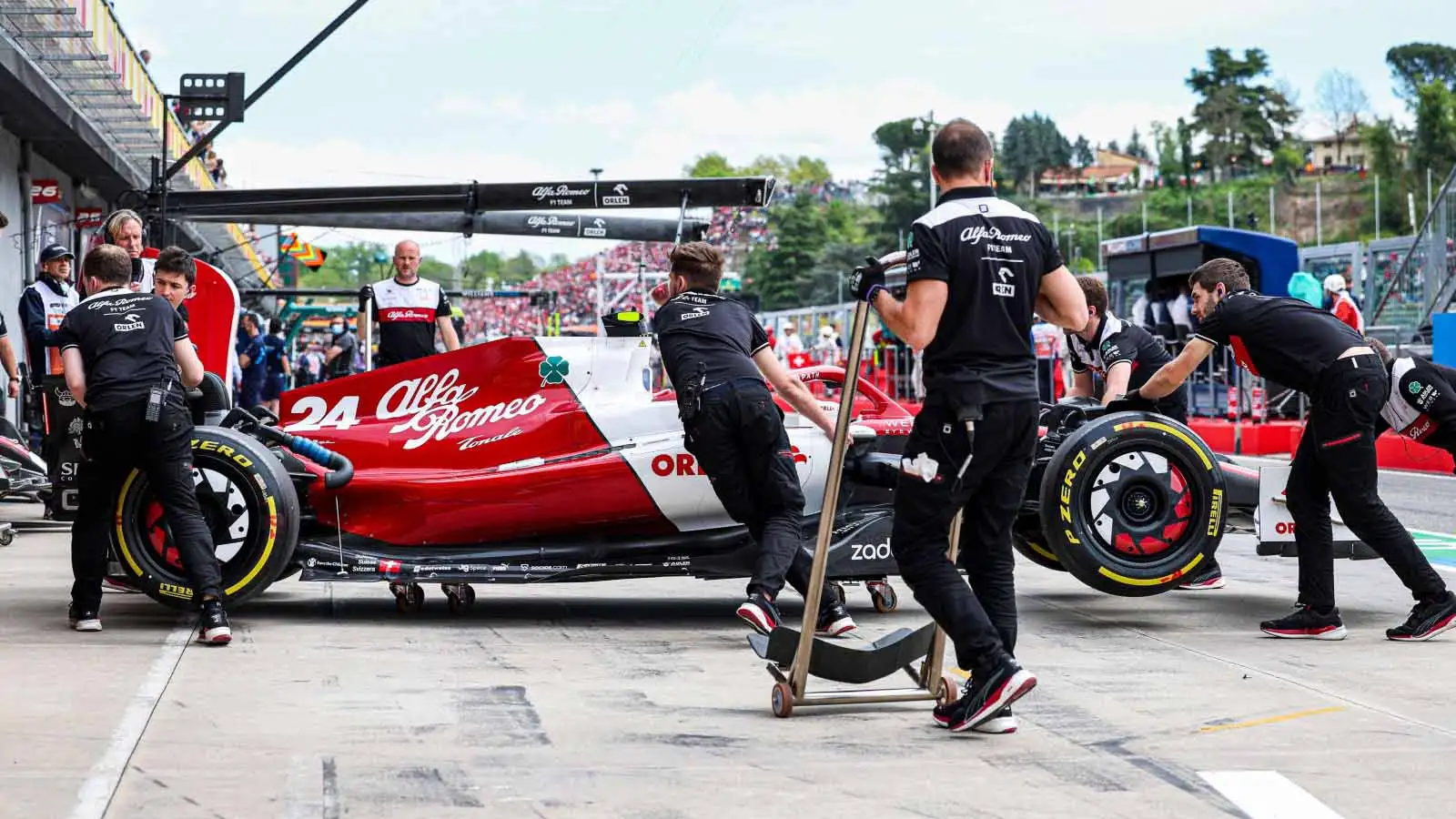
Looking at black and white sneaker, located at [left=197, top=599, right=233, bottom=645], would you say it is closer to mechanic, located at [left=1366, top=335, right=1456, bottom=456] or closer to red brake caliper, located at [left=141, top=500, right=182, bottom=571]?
red brake caliper, located at [left=141, top=500, right=182, bottom=571]

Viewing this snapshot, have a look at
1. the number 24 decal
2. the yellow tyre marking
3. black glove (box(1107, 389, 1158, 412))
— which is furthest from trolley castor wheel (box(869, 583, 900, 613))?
the number 24 decal

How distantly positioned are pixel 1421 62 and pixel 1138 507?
171261 millimetres

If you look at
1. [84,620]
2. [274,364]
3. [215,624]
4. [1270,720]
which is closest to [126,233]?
[84,620]

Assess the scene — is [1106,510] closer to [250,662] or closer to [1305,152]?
[250,662]

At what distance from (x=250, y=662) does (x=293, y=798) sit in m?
2.35

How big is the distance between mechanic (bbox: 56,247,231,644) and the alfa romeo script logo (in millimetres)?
1615

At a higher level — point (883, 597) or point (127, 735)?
point (127, 735)

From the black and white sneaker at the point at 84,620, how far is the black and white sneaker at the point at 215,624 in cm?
54

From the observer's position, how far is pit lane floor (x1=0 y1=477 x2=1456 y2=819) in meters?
4.47

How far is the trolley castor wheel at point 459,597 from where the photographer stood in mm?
8289

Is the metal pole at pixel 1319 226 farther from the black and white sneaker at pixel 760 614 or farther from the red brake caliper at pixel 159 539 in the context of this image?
the red brake caliper at pixel 159 539

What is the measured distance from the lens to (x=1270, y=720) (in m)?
5.56

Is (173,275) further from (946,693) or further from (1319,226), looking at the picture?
(1319,226)

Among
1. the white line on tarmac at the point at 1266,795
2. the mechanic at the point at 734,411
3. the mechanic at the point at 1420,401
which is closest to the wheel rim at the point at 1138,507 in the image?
the mechanic at the point at 1420,401
